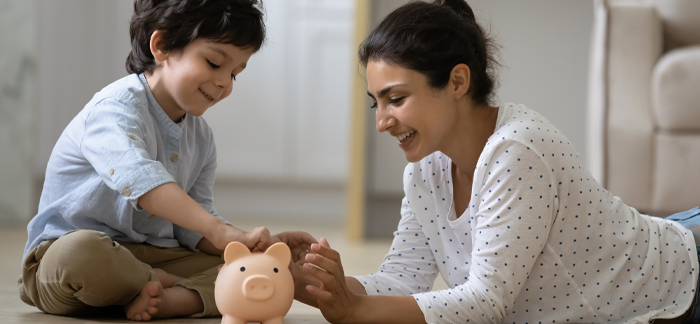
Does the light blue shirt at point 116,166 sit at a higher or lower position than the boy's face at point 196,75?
lower

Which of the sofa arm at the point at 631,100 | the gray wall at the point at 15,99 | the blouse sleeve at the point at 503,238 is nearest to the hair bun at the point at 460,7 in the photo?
the blouse sleeve at the point at 503,238

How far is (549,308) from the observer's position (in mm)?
874

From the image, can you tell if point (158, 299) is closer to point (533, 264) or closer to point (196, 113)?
point (196, 113)

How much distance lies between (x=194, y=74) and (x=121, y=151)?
0.20 m

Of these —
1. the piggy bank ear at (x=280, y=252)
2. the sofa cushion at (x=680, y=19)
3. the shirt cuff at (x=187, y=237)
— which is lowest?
the shirt cuff at (x=187, y=237)

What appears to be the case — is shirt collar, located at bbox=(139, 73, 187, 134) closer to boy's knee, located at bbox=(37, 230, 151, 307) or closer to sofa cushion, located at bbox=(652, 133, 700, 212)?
boy's knee, located at bbox=(37, 230, 151, 307)

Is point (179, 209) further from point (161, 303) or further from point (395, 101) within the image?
point (395, 101)

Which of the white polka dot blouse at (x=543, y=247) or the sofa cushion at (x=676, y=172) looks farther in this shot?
the sofa cushion at (x=676, y=172)

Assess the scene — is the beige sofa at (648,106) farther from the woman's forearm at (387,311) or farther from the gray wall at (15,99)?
the gray wall at (15,99)

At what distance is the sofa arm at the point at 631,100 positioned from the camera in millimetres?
1586

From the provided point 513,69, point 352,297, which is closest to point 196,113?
point 352,297

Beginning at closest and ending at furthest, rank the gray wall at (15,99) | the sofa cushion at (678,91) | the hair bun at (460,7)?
the hair bun at (460,7) < the sofa cushion at (678,91) < the gray wall at (15,99)

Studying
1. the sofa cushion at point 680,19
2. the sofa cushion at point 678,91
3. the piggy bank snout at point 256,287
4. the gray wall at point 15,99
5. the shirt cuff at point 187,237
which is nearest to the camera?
the piggy bank snout at point 256,287

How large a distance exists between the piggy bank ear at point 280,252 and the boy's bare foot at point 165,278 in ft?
1.05
